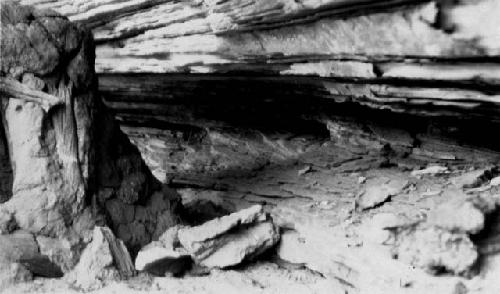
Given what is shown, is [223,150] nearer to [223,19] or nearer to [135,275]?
[223,19]

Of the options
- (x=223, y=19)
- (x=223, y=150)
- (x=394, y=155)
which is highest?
(x=223, y=19)

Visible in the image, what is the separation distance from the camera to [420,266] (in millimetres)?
3807

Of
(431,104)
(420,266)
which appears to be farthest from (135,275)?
(431,104)

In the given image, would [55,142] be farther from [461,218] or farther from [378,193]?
[461,218]

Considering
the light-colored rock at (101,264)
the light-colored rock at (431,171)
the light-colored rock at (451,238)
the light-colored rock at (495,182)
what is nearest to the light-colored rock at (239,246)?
the light-colored rock at (101,264)

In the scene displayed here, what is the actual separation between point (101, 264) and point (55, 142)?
1.01 metres

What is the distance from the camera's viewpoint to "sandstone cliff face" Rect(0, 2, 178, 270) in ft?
14.2

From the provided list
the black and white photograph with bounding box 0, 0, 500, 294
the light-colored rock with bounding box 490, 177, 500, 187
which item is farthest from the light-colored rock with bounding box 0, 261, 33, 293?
the light-colored rock with bounding box 490, 177, 500, 187

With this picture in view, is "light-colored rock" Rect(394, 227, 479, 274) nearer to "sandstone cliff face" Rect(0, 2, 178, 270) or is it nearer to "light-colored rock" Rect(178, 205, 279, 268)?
"light-colored rock" Rect(178, 205, 279, 268)

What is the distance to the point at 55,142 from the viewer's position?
4.49m

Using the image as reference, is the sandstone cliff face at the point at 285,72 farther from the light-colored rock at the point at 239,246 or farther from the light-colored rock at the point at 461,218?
the light-colored rock at the point at 239,246

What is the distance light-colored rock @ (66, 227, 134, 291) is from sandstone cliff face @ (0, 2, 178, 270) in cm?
13

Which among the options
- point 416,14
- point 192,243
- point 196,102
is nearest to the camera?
point 416,14

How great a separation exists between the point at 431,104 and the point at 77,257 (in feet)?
9.81
